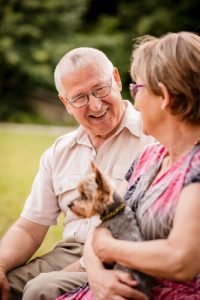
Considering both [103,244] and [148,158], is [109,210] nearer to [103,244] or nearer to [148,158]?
[103,244]

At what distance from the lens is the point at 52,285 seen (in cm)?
250

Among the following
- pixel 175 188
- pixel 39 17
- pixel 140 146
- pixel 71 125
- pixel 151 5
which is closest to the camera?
pixel 175 188

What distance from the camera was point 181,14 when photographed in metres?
25.5

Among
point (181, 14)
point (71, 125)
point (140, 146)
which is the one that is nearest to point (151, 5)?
point (181, 14)

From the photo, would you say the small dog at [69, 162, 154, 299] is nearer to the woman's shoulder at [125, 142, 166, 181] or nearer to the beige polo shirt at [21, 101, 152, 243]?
the woman's shoulder at [125, 142, 166, 181]

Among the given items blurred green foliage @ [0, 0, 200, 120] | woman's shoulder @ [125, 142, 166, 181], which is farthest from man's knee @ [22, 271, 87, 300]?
blurred green foliage @ [0, 0, 200, 120]

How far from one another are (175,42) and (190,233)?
2.40ft

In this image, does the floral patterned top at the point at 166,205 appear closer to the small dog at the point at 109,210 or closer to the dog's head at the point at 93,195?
the small dog at the point at 109,210

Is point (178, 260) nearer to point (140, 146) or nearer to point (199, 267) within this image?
point (199, 267)

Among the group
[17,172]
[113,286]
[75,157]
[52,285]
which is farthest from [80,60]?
[17,172]

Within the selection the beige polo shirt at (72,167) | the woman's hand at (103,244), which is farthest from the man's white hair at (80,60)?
the woman's hand at (103,244)

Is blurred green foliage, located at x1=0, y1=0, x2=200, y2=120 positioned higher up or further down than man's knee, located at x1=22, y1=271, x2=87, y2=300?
higher up

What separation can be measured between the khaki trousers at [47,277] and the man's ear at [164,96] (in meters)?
1.03

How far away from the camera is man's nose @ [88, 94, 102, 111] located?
311 cm
